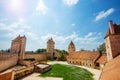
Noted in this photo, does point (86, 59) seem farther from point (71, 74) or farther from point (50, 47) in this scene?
point (50, 47)

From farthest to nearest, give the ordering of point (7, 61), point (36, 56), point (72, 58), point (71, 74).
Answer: point (36, 56) < point (72, 58) < point (7, 61) < point (71, 74)

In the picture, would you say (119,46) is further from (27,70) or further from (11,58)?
(11,58)

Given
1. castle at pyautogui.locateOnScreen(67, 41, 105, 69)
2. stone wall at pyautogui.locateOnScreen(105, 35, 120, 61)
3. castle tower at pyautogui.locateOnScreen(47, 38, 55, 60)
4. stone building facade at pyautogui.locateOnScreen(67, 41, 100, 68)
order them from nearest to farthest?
stone wall at pyautogui.locateOnScreen(105, 35, 120, 61), castle at pyautogui.locateOnScreen(67, 41, 105, 69), stone building facade at pyautogui.locateOnScreen(67, 41, 100, 68), castle tower at pyautogui.locateOnScreen(47, 38, 55, 60)

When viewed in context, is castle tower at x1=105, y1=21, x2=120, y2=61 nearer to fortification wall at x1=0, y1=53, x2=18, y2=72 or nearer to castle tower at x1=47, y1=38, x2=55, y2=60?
fortification wall at x1=0, y1=53, x2=18, y2=72

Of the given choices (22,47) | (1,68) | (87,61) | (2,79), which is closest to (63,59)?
(87,61)

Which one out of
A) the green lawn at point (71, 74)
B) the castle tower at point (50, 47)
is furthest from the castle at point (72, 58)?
the green lawn at point (71, 74)

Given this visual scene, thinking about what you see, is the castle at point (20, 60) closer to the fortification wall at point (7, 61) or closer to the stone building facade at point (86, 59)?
the fortification wall at point (7, 61)

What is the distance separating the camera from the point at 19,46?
35281 millimetres

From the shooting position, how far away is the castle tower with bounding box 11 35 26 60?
115 feet

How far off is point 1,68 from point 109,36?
25.2m

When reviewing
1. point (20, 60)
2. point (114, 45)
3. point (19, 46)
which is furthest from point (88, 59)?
point (19, 46)

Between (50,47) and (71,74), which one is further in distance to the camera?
(50,47)

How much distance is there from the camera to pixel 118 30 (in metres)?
17.4

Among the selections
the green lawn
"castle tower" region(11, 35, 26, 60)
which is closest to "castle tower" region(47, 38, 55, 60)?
"castle tower" region(11, 35, 26, 60)
